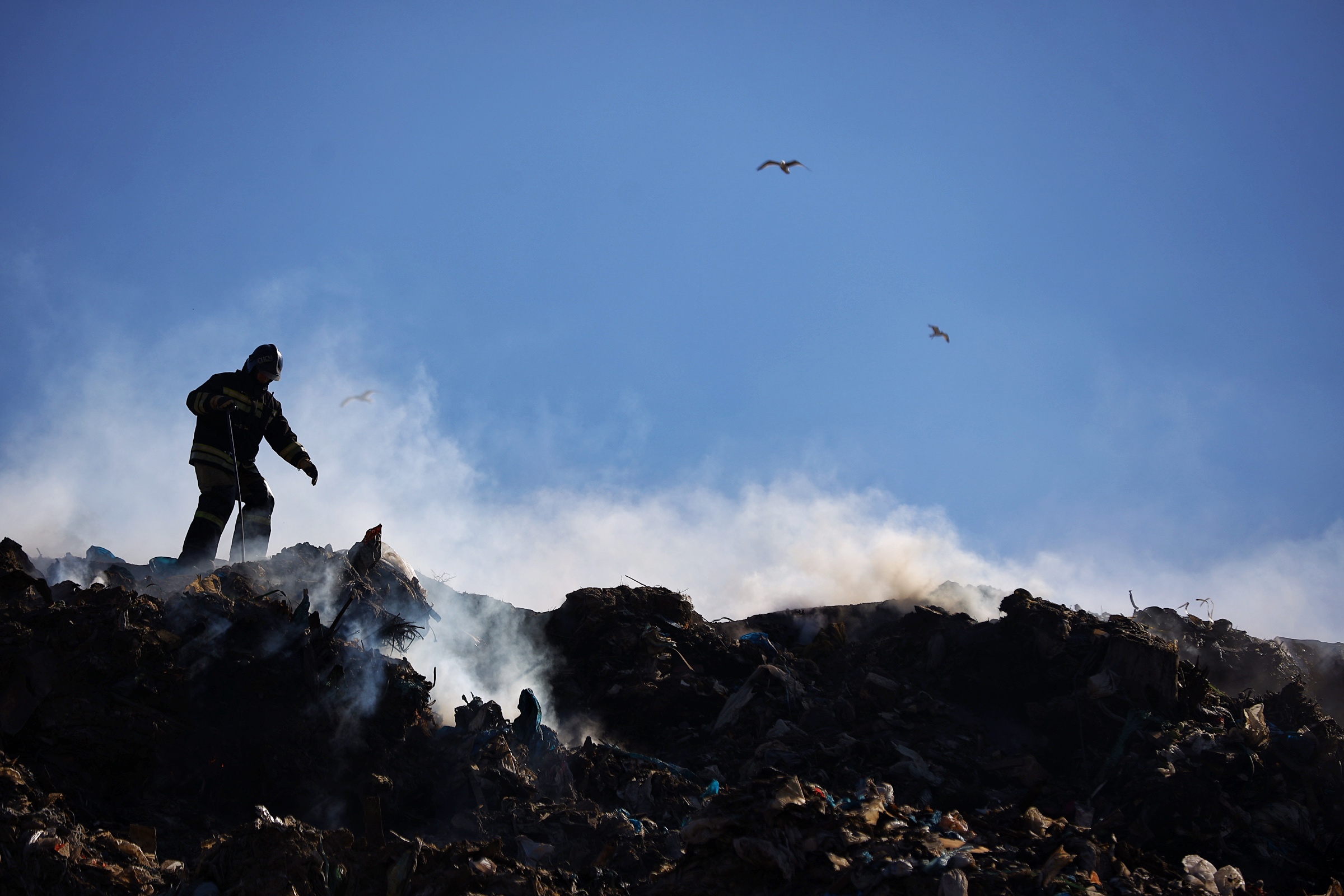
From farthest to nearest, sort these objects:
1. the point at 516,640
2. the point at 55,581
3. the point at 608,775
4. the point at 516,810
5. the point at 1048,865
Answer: the point at 516,640 < the point at 55,581 < the point at 608,775 < the point at 516,810 < the point at 1048,865

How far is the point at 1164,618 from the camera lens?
14.1 meters

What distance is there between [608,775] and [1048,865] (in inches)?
157

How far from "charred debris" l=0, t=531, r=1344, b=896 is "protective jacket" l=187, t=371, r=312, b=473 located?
127cm

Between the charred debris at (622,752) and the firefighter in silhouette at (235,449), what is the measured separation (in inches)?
18.9

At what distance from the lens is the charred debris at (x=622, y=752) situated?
574cm

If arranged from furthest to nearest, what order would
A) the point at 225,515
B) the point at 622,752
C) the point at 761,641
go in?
1. the point at 761,641
2. the point at 225,515
3. the point at 622,752

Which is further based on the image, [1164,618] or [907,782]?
[1164,618]

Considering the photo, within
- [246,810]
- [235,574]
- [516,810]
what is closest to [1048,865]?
[516,810]

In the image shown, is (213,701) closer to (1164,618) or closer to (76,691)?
(76,691)

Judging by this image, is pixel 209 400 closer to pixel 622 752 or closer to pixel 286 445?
pixel 286 445

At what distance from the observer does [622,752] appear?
29.5 feet

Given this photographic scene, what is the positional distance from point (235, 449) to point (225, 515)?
2.37ft

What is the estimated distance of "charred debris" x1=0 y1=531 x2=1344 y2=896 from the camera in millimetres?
5738

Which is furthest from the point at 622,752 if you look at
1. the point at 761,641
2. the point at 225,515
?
the point at 225,515
